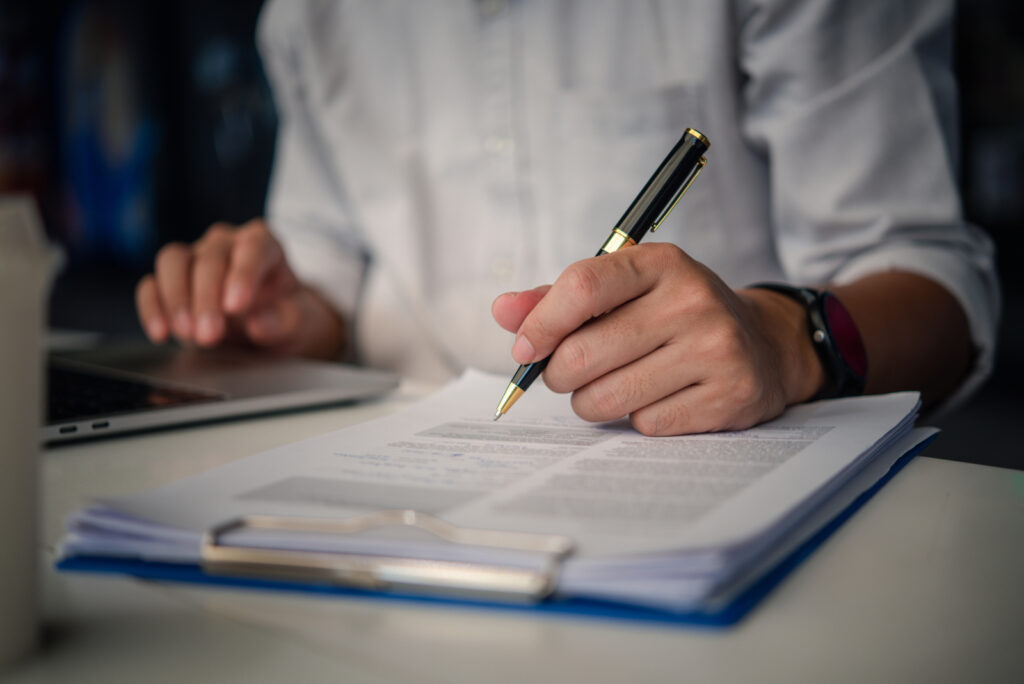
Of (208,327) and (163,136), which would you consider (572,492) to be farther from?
(163,136)

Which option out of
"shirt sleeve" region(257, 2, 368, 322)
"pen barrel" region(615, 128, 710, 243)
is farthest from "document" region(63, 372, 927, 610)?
"shirt sleeve" region(257, 2, 368, 322)

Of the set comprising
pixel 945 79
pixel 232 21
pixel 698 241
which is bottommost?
pixel 698 241

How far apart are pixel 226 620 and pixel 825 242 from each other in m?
0.68

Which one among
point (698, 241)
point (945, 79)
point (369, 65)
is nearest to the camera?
point (945, 79)

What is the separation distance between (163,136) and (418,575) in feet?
7.54

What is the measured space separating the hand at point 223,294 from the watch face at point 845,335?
1.71 feet

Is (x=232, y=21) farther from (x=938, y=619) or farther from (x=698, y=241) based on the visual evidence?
(x=938, y=619)

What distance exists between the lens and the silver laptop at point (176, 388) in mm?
502

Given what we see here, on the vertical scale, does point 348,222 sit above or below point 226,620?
above

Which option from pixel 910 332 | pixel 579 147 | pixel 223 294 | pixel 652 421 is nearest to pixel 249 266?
pixel 223 294

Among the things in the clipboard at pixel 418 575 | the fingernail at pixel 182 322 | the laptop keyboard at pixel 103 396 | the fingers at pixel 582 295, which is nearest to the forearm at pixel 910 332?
the fingers at pixel 582 295

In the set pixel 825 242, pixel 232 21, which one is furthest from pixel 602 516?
pixel 232 21

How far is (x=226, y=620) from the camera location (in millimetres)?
256

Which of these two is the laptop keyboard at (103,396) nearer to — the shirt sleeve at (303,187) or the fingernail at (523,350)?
the fingernail at (523,350)
